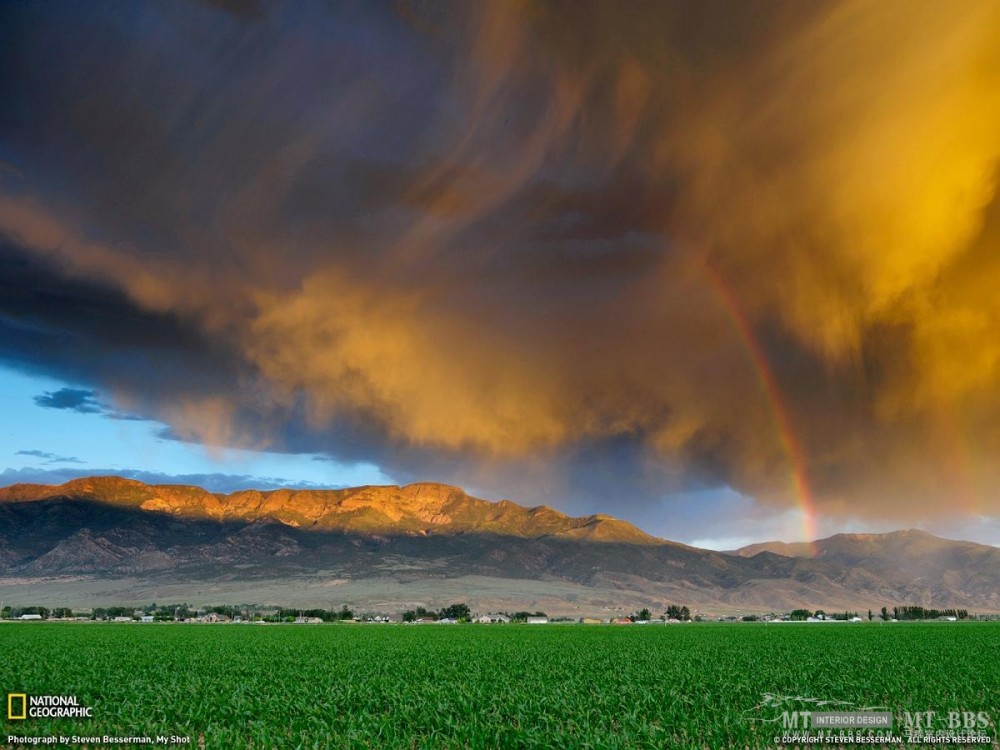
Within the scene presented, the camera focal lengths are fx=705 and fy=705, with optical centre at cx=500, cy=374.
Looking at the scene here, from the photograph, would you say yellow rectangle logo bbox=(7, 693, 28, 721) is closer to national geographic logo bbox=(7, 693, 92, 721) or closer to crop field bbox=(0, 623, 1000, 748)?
national geographic logo bbox=(7, 693, 92, 721)

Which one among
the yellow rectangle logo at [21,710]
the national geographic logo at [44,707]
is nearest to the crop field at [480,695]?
the yellow rectangle logo at [21,710]

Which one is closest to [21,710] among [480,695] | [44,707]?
[44,707]

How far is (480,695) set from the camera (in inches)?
1216

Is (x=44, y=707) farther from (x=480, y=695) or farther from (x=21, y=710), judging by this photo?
(x=480, y=695)

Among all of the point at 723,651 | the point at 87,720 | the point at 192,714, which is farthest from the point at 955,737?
the point at 723,651

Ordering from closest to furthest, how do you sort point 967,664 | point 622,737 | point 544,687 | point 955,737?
1. point 622,737
2. point 955,737
3. point 544,687
4. point 967,664

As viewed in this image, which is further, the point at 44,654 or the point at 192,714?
the point at 44,654

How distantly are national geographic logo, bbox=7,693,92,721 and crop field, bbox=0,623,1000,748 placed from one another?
772mm

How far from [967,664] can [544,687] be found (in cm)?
3094

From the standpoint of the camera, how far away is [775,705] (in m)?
29.5

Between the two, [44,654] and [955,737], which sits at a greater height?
[955,737]

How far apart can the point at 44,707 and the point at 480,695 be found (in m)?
18.1

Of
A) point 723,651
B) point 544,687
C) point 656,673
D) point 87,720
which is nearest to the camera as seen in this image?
point 87,720

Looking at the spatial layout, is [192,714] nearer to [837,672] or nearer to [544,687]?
[544,687]
